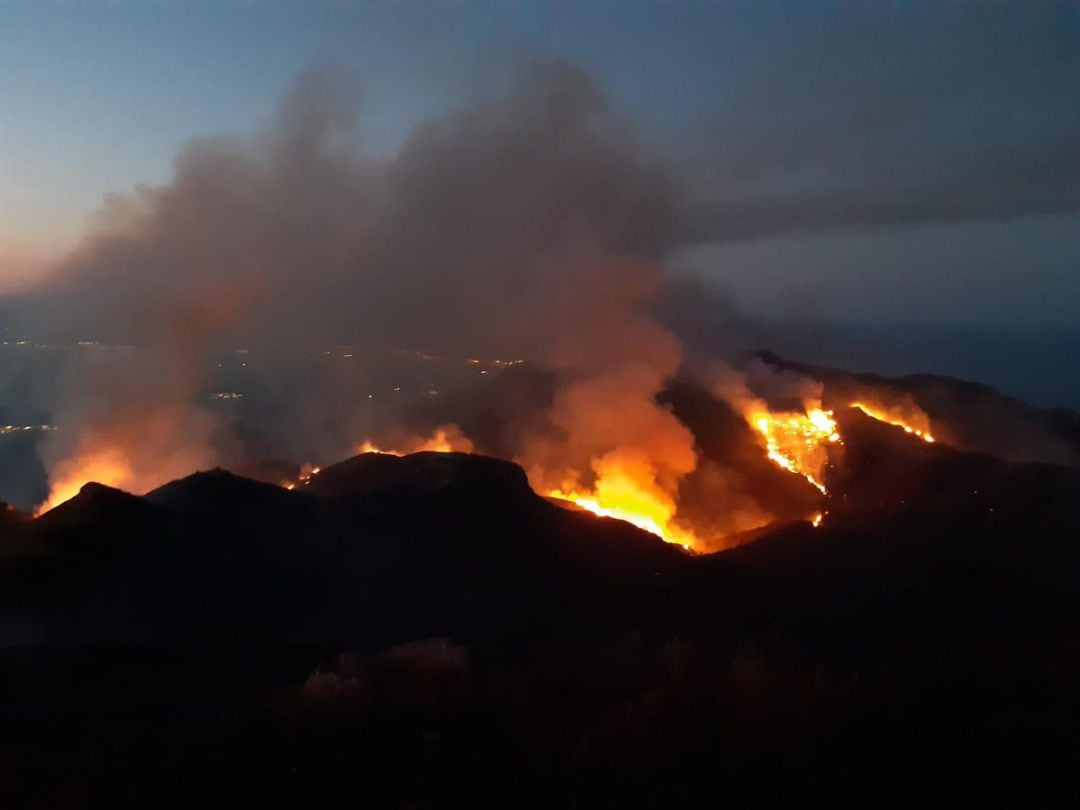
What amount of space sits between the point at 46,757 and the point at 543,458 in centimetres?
3048

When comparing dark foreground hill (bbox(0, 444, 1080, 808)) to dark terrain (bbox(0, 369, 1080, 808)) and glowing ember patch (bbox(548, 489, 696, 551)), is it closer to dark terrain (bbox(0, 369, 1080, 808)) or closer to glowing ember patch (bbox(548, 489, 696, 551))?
dark terrain (bbox(0, 369, 1080, 808))

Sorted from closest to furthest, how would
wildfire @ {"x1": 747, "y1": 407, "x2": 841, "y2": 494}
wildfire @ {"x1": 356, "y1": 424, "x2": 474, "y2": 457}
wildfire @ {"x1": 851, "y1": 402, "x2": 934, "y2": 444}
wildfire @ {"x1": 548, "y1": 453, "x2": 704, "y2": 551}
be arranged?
wildfire @ {"x1": 548, "y1": 453, "x2": 704, "y2": 551} → wildfire @ {"x1": 747, "y1": 407, "x2": 841, "y2": 494} → wildfire @ {"x1": 356, "y1": 424, "x2": 474, "y2": 457} → wildfire @ {"x1": 851, "y1": 402, "x2": 934, "y2": 444}

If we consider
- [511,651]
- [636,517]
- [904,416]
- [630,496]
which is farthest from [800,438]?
[511,651]

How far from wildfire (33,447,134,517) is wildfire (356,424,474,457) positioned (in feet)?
37.3

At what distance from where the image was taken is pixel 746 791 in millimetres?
10109

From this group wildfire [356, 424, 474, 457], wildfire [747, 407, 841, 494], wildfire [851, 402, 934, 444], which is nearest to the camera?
wildfire [747, 407, 841, 494]

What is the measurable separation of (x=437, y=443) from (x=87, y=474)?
16353 millimetres

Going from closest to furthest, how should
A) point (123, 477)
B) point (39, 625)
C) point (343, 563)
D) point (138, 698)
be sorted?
point (138, 698)
point (39, 625)
point (343, 563)
point (123, 477)

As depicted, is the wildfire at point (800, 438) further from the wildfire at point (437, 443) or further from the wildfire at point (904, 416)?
the wildfire at point (437, 443)

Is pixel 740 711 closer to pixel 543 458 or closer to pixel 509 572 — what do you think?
pixel 509 572

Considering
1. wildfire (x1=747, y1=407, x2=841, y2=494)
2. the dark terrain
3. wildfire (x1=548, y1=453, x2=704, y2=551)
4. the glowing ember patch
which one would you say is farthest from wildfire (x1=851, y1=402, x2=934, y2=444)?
the glowing ember patch

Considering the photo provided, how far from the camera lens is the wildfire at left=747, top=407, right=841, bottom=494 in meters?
38.3

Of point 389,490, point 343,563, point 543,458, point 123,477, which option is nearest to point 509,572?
point 343,563

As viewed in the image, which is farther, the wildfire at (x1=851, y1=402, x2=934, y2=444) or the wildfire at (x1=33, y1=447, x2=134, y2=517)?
the wildfire at (x1=851, y1=402, x2=934, y2=444)
